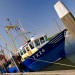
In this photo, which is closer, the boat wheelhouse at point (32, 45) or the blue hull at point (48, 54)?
the blue hull at point (48, 54)

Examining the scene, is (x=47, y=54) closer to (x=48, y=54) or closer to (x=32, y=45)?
(x=48, y=54)

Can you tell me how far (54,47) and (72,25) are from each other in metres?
12.1

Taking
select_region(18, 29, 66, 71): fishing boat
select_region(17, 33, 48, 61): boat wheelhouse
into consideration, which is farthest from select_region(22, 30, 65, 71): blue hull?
select_region(17, 33, 48, 61): boat wheelhouse

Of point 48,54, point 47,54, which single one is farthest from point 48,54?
point 47,54

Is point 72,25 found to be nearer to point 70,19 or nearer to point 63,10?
point 70,19

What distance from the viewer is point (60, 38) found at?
15.5m

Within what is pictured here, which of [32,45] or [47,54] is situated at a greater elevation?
[32,45]

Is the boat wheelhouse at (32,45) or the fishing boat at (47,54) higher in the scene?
the boat wheelhouse at (32,45)

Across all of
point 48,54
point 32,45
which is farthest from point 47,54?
point 32,45

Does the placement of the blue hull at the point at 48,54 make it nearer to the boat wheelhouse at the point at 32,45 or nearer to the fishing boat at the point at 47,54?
the fishing boat at the point at 47,54

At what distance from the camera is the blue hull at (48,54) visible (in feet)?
50.5

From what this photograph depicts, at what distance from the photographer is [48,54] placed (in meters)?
15.6

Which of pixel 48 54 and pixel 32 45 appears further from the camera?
pixel 32 45

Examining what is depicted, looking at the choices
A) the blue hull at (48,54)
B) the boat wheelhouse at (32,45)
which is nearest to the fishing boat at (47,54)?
the blue hull at (48,54)
